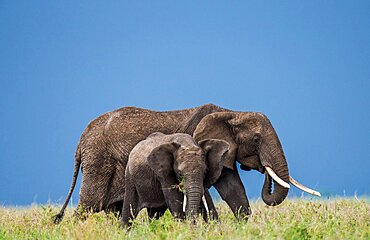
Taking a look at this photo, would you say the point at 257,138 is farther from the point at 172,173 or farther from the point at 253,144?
the point at 172,173

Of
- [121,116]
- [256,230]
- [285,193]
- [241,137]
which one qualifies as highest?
[121,116]

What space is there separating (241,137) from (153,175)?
7.46 feet

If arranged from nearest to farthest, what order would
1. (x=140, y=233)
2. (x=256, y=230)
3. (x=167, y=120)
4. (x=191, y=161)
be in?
(x=256, y=230) < (x=140, y=233) < (x=191, y=161) < (x=167, y=120)

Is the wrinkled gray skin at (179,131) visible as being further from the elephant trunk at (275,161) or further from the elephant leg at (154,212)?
the elephant leg at (154,212)

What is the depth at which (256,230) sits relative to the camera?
9.14 metres

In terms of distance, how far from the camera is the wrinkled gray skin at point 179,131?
13.4m

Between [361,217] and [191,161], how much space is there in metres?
3.17

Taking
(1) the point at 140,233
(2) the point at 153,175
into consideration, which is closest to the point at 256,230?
(1) the point at 140,233

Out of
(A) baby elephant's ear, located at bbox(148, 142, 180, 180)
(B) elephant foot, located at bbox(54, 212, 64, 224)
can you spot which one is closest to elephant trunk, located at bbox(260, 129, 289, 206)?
(A) baby elephant's ear, located at bbox(148, 142, 180, 180)

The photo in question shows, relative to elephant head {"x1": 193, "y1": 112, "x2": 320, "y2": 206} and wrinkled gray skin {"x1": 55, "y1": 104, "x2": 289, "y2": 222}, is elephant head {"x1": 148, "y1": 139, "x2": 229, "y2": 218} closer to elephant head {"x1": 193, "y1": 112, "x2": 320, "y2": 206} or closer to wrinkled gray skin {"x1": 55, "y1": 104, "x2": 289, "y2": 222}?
wrinkled gray skin {"x1": 55, "y1": 104, "x2": 289, "y2": 222}

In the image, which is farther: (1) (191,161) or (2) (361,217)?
(2) (361,217)

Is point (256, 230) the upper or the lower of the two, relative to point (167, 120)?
lower

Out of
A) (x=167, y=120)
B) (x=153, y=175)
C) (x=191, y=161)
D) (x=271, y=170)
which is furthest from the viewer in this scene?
(x=167, y=120)

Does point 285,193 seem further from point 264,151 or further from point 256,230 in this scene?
point 256,230
